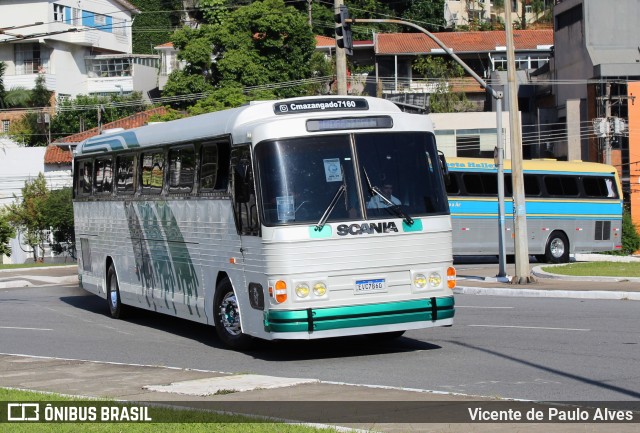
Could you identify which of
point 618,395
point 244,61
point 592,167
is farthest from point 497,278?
point 244,61

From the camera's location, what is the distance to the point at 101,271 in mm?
22312

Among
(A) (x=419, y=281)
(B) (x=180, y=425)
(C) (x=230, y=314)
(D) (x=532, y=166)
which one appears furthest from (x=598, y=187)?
(B) (x=180, y=425)

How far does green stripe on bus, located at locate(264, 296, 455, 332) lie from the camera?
13.5 m

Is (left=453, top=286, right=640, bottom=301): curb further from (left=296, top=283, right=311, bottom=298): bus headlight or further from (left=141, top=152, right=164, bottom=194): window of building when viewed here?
(left=296, top=283, right=311, bottom=298): bus headlight

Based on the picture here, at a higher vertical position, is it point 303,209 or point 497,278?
point 303,209

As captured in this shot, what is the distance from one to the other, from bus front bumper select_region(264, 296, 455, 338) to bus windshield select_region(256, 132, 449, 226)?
45.5 inches

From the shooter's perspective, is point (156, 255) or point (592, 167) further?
point (592, 167)

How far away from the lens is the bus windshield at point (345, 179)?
13703 mm

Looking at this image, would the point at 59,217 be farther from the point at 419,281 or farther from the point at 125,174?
the point at 419,281

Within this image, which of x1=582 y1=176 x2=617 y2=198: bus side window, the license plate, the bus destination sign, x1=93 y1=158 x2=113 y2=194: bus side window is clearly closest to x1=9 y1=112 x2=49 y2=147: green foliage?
x1=582 y1=176 x2=617 y2=198: bus side window

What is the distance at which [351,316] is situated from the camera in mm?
13633

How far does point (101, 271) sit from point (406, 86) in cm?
5898

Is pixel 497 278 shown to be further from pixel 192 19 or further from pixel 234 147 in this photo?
pixel 192 19

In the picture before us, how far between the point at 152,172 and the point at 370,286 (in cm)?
636
